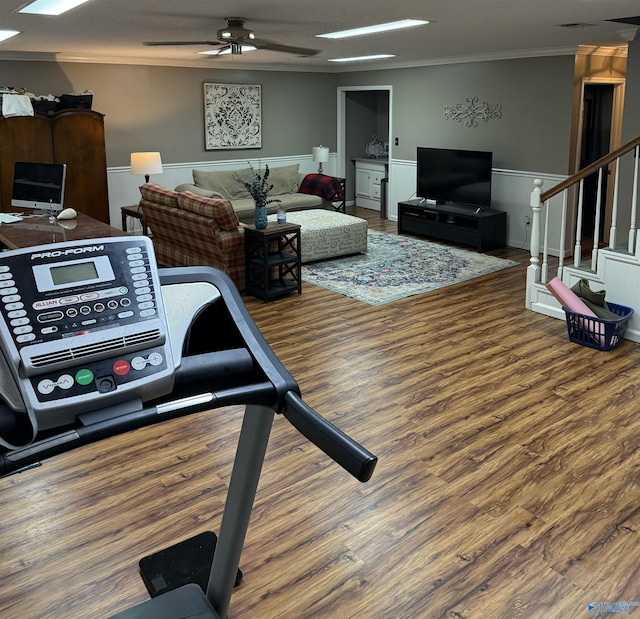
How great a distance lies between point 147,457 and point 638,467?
2.36 meters

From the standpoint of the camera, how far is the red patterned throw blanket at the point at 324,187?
28.9 feet

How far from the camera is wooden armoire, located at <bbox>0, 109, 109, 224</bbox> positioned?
679 cm

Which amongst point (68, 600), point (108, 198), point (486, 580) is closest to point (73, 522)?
point (68, 600)

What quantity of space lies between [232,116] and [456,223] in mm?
3380

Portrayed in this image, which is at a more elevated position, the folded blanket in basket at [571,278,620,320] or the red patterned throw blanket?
the red patterned throw blanket

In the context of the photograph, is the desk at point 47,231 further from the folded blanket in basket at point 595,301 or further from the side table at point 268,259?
the folded blanket in basket at point 595,301

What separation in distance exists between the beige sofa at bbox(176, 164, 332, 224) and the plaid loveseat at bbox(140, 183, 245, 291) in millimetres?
1365

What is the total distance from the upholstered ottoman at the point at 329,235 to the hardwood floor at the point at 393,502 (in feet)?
8.58

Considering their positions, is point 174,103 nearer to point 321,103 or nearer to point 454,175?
point 321,103

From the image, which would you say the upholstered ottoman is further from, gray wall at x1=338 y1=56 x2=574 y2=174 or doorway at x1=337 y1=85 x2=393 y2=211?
doorway at x1=337 y1=85 x2=393 y2=211

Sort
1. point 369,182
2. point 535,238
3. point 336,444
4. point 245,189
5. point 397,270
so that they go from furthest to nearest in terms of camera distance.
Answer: point 369,182
point 245,189
point 397,270
point 535,238
point 336,444

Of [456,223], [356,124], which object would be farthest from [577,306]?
[356,124]

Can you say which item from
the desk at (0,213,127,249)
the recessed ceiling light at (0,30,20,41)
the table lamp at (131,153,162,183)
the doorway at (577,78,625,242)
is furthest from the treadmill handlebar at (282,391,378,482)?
the doorway at (577,78,625,242)

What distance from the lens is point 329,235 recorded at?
696 cm
